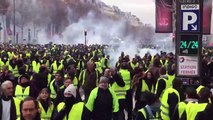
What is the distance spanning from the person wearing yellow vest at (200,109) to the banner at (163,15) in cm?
2335

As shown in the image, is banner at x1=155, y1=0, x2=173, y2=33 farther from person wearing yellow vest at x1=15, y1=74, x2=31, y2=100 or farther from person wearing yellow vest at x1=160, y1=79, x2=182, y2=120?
person wearing yellow vest at x1=160, y1=79, x2=182, y2=120

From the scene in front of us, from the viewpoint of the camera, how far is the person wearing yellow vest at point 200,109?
23.5 feet

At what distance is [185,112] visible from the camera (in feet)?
24.1

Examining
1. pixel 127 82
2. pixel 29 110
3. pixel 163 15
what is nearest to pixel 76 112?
pixel 29 110

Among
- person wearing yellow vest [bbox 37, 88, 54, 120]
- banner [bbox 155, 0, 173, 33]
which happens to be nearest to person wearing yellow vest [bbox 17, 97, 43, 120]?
person wearing yellow vest [bbox 37, 88, 54, 120]

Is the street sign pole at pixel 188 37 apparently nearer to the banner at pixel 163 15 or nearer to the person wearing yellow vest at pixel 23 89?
the person wearing yellow vest at pixel 23 89

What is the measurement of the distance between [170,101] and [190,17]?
235 centimetres

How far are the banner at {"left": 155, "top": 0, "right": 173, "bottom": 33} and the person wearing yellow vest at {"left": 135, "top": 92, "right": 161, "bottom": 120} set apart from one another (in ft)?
77.5

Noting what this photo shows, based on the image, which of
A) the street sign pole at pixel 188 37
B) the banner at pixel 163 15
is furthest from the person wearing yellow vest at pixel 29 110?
the banner at pixel 163 15

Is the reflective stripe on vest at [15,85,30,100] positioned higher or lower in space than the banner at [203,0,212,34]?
lower

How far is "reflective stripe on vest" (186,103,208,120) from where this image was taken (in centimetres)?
726

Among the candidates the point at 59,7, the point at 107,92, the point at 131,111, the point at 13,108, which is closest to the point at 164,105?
the point at 107,92

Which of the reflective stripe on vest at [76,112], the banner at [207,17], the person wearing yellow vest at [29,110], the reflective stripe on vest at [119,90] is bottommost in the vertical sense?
the reflective stripe on vest at [119,90]

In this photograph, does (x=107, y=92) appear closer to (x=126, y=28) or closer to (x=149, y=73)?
(x=149, y=73)
